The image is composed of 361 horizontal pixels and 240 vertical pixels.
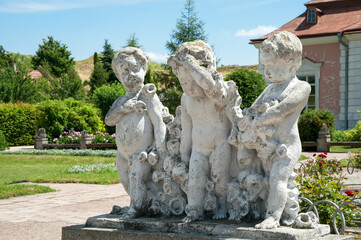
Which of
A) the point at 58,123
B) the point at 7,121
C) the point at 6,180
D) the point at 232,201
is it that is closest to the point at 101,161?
the point at 6,180

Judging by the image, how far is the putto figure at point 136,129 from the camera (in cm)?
465

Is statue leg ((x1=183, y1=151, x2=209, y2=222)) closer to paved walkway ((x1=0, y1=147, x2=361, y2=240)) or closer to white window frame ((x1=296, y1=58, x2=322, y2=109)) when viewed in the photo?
paved walkway ((x1=0, y1=147, x2=361, y2=240))

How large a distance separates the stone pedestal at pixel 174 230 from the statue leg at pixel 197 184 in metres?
0.15

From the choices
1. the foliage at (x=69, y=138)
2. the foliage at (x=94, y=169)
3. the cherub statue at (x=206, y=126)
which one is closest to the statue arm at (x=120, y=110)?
the cherub statue at (x=206, y=126)

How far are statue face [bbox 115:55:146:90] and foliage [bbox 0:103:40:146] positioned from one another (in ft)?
74.2

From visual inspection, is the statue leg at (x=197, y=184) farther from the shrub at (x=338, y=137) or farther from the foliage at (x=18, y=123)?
the foliage at (x=18, y=123)

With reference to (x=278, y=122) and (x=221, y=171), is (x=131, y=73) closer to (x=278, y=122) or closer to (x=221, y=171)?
(x=221, y=171)

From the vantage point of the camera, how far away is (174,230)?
4.20m

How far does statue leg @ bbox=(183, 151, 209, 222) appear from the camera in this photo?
4289mm

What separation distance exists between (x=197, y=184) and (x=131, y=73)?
129cm

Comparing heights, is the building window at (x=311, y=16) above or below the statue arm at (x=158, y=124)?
above

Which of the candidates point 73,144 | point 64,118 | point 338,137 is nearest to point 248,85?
point 338,137

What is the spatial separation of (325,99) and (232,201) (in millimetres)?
22545

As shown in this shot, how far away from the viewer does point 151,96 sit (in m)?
A: 4.81
